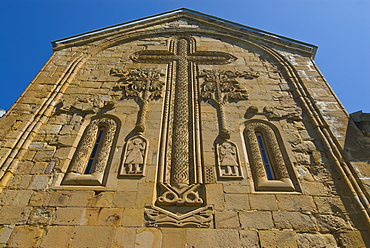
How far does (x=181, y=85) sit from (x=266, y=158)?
9.73 feet

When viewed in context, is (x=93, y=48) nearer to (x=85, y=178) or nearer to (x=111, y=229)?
(x=85, y=178)

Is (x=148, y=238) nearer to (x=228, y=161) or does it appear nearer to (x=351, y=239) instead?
(x=228, y=161)

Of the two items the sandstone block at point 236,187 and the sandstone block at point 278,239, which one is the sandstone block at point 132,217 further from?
the sandstone block at point 278,239

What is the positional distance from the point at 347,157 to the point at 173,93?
406cm

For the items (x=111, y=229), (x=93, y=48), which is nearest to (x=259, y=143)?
(x=111, y=229)

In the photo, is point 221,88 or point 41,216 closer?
point 41,216

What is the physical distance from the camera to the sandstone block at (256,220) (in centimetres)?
382

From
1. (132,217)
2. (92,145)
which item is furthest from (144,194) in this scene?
(92,145)

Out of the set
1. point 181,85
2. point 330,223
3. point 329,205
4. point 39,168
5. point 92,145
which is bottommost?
point 330,223

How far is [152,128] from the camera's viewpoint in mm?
5535

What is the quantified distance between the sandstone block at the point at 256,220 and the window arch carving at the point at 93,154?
98.0 inches

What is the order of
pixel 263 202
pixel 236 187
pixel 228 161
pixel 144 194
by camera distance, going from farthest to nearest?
pixel 228 161
pixel 236 187
pixel 144 194
pixel 263 202

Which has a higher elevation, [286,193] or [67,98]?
[67,98]

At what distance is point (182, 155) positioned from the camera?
4.94 metres
